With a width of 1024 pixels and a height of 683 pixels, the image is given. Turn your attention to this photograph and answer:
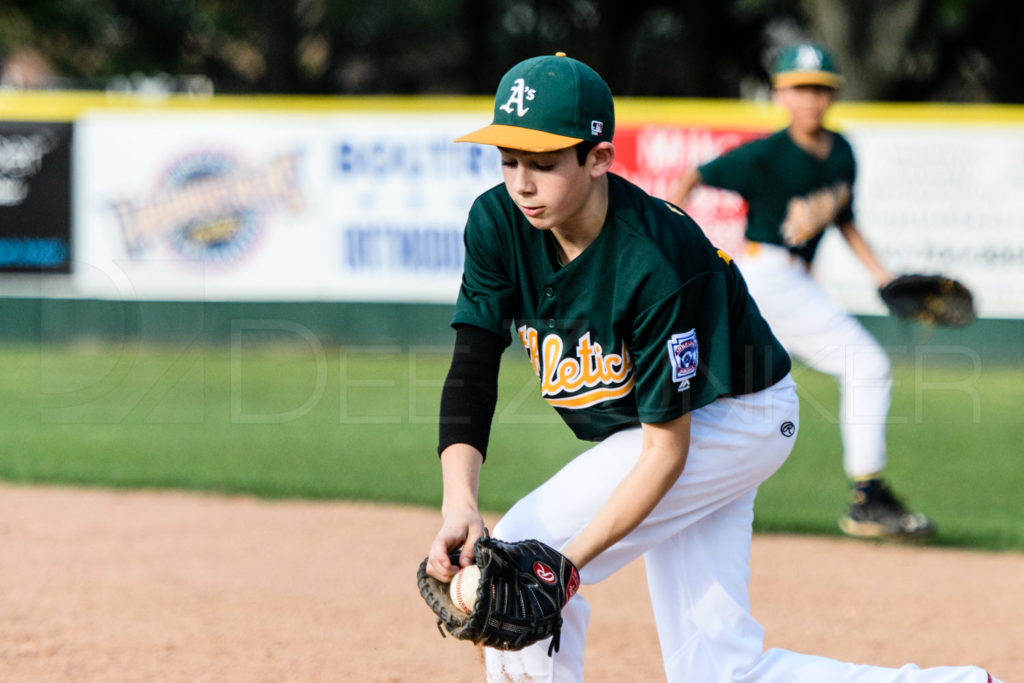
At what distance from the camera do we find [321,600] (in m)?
4.58

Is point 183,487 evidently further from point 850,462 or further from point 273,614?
point 850,462

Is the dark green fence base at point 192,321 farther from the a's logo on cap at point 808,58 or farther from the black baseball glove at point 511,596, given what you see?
the black baseball glove at point 511,596

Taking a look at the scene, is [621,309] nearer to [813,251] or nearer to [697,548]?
[697,548]

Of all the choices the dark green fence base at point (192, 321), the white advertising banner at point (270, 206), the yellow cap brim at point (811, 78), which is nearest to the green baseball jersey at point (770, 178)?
the yellow cap brim at point (811, 78)

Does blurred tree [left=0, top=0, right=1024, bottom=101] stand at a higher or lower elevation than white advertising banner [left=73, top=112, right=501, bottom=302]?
higher

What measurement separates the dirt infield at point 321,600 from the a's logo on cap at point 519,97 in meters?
1.89

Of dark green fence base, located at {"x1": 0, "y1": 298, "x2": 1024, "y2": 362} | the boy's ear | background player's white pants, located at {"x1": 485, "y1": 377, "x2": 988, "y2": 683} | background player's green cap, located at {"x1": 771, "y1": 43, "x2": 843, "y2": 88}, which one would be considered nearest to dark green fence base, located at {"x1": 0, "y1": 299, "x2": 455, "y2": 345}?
dark green fence base, located at {"x1": 0, "y1": 298, "x2": 1024, "y2": 362}

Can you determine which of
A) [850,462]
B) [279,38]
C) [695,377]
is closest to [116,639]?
[695,377]

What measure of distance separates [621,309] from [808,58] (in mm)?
3286

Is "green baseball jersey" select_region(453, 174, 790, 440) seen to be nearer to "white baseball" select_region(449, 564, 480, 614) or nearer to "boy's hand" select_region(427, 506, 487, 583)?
"boy's hand" select_region(427, 506, 487, 583)

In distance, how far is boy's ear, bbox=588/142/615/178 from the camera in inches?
101

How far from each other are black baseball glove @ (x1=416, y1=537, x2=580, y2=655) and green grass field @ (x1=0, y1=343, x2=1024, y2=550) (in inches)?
136

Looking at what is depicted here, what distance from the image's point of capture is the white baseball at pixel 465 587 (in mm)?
2459

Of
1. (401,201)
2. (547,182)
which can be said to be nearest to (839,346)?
(547,182)
